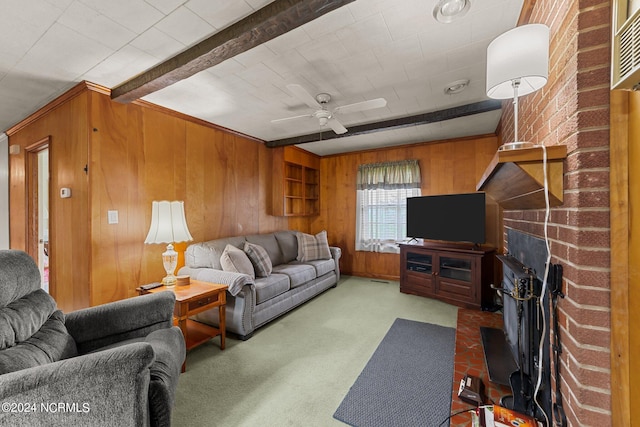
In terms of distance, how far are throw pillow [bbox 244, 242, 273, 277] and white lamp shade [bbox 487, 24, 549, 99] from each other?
2.77m

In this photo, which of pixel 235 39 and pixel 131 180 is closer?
pixel 235 39

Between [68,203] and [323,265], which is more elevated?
[68,203]

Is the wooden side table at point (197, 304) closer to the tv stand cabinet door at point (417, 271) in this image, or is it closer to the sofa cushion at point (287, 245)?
the sofa cushion at point (287, 245)

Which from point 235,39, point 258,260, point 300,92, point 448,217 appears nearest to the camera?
point 235,39

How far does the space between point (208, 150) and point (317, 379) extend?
299 centimetres

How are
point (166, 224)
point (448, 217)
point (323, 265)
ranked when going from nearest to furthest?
1. point (166, 224)
2. point (448, 217)
3. point (323, 265)

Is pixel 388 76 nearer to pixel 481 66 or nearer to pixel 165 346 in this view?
pixel 481 66

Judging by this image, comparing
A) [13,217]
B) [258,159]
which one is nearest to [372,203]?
[258,159]

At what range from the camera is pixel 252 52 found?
195 centimetres

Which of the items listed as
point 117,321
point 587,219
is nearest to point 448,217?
point 587,219

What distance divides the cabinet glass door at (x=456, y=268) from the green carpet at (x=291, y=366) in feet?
1.37

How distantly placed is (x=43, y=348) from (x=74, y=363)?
1.43 feet

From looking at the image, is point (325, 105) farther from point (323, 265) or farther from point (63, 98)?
point (63, 98)

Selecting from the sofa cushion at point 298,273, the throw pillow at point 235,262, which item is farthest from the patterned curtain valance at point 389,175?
the throw pillow at point 235,262
